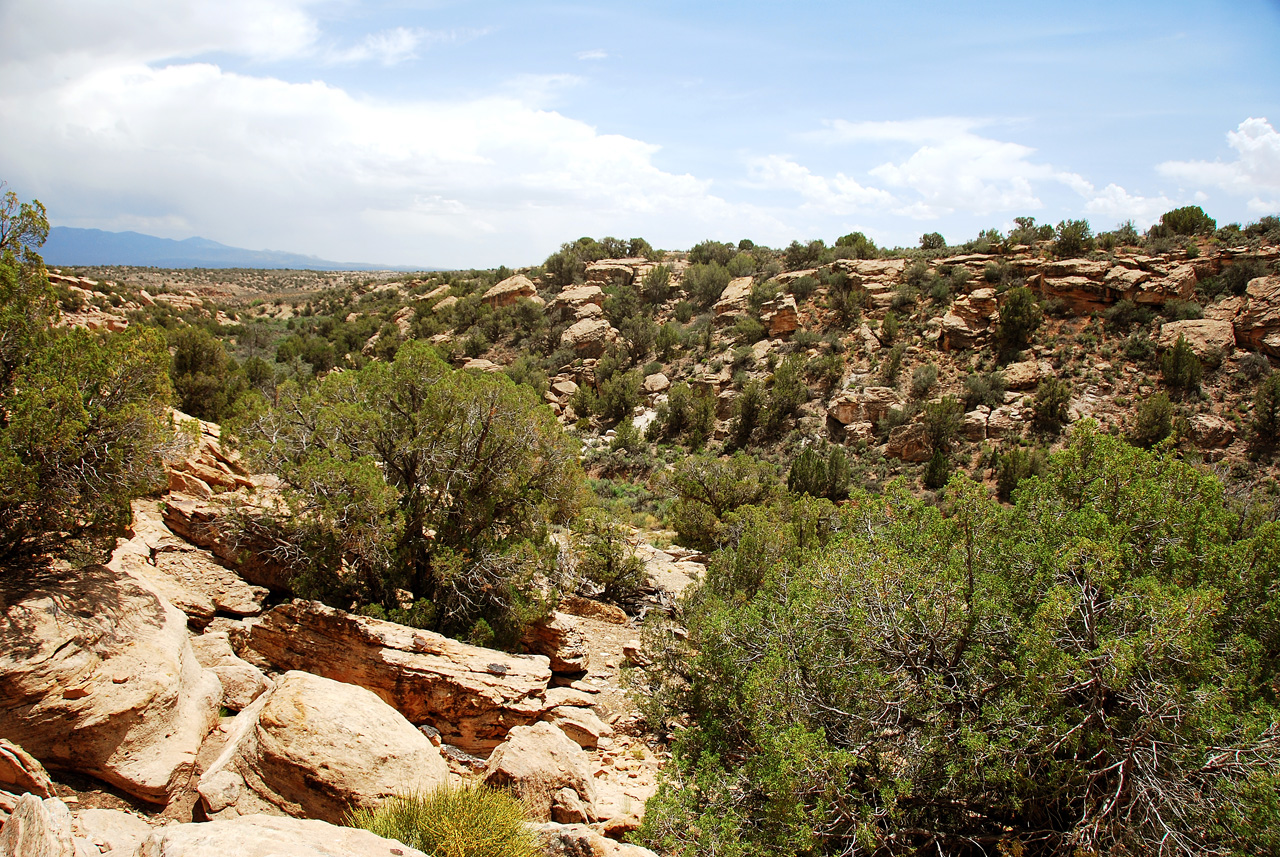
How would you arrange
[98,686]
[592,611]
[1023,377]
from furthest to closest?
1. [1023,377]
2. [592,611]
3. [98,686]

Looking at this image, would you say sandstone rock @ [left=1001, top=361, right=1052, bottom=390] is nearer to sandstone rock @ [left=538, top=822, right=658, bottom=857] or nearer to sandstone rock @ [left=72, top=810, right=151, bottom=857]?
sandstone rock @ [left=538, top=822, right=658, bottom=857]

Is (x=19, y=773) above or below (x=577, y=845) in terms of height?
above

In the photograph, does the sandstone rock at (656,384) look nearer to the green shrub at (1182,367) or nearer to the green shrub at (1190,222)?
the green shrub at (1182,367)

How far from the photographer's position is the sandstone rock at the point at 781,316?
1249 inches

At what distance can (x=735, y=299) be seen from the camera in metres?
35.9

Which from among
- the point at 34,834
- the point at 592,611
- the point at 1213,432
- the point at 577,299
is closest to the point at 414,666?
the point at 34,834

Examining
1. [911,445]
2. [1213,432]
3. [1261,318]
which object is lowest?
[911,445]

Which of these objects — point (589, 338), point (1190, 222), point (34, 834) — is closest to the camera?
point (34, 834)

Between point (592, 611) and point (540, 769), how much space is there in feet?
18.3

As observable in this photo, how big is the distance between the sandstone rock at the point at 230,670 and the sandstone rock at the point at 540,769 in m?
2.83

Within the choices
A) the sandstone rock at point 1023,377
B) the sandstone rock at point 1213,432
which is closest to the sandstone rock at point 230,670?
the sandstone rock at point 1023,377

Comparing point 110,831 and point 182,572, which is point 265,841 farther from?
point 182,572

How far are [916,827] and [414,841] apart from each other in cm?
412

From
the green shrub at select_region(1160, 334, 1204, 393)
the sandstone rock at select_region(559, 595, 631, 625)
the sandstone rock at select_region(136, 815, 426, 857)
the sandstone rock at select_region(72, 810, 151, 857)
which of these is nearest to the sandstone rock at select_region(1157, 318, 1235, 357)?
the green shrub at select_region(1160, 334, 1204, 393)
